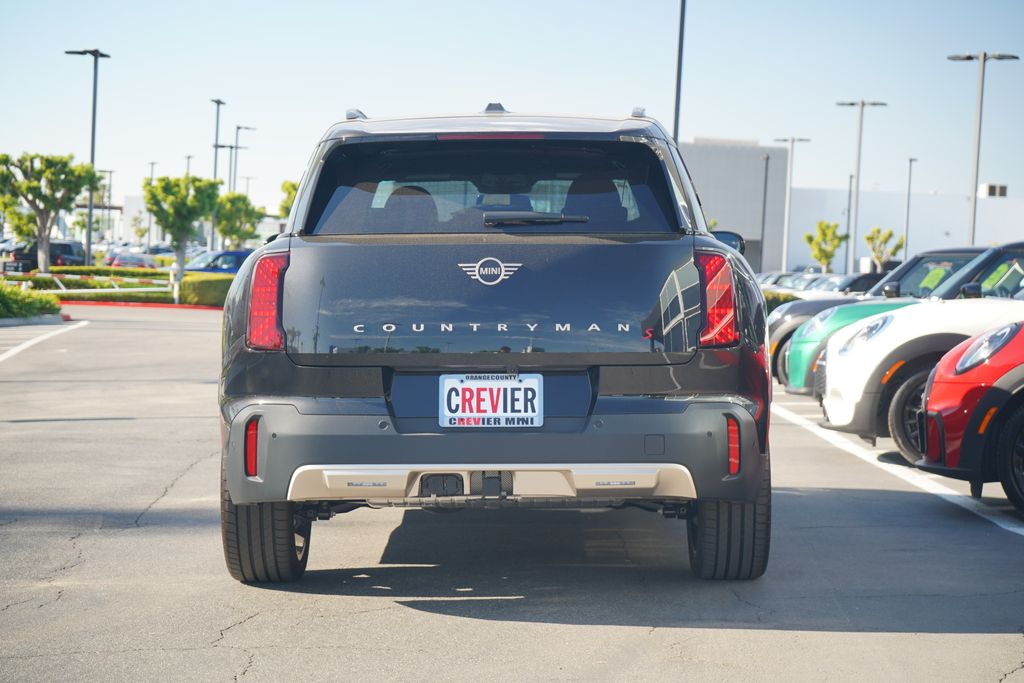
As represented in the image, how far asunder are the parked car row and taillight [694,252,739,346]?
2.91 m

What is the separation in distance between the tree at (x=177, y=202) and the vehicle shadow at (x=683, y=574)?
170ft

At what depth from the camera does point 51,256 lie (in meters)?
→ 58.5

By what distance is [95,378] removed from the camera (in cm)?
1612

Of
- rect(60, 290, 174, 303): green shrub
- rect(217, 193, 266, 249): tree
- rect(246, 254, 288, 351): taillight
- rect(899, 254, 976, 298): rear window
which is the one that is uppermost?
rect(217, 193, 266, 249): tree

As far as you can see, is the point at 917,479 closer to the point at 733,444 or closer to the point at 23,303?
the point at 733,444

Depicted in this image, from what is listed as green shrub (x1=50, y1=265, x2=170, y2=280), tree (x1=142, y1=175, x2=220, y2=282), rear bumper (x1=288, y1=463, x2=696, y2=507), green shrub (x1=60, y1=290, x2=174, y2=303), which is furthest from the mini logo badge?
tree (x1=142, y1=175, x2=220, y2=282)

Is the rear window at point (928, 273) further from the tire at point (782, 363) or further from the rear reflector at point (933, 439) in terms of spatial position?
the rear reflector at point (933, 439)

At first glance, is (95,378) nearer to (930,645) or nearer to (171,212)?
(930,645)

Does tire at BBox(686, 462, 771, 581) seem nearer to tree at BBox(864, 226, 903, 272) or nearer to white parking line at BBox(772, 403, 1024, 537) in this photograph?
white parking line at BBox(772, 403, 1024, 537)

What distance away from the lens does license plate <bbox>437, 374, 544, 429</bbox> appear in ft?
16.3

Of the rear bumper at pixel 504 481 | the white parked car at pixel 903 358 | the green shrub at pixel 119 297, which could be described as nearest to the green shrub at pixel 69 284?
the green shrub at pixel 119 297

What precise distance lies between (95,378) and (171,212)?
43.2 metres

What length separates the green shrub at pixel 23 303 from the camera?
27.6 metres

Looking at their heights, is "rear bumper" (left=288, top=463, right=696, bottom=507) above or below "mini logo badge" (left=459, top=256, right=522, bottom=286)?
below
